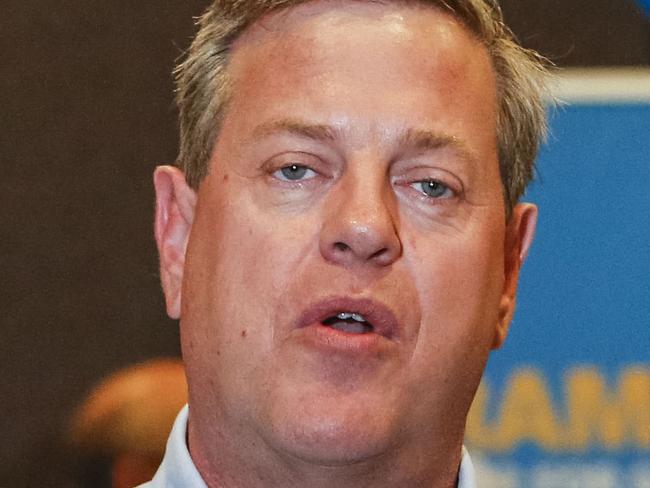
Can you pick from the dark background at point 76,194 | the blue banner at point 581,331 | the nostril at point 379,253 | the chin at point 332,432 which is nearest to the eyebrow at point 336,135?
the nostril at point 379,253

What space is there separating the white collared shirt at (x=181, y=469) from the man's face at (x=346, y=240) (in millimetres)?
27

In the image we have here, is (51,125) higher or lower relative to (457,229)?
lower

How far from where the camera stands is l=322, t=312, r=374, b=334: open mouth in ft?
4.74

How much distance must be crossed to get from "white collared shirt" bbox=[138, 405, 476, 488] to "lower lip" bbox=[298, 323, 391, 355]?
0.82ft

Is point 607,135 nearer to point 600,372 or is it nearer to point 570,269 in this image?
point 570,269

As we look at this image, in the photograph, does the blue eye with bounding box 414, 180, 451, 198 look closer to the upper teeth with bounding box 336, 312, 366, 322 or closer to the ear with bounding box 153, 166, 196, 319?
the upper teeth with bounding box 336, 312, 366, 322

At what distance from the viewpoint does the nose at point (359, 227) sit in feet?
4.65

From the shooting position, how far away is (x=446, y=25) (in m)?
1.60

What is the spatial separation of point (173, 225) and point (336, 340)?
348mm

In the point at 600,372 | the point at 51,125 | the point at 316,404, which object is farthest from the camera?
the point at 51,125

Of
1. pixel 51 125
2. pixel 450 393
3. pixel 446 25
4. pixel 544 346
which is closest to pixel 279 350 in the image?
pixel 450 393

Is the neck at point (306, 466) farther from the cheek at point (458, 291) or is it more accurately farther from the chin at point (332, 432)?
the cheek at point (458, 291)

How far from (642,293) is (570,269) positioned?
0.12 m

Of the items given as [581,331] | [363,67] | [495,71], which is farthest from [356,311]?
[581,331]
